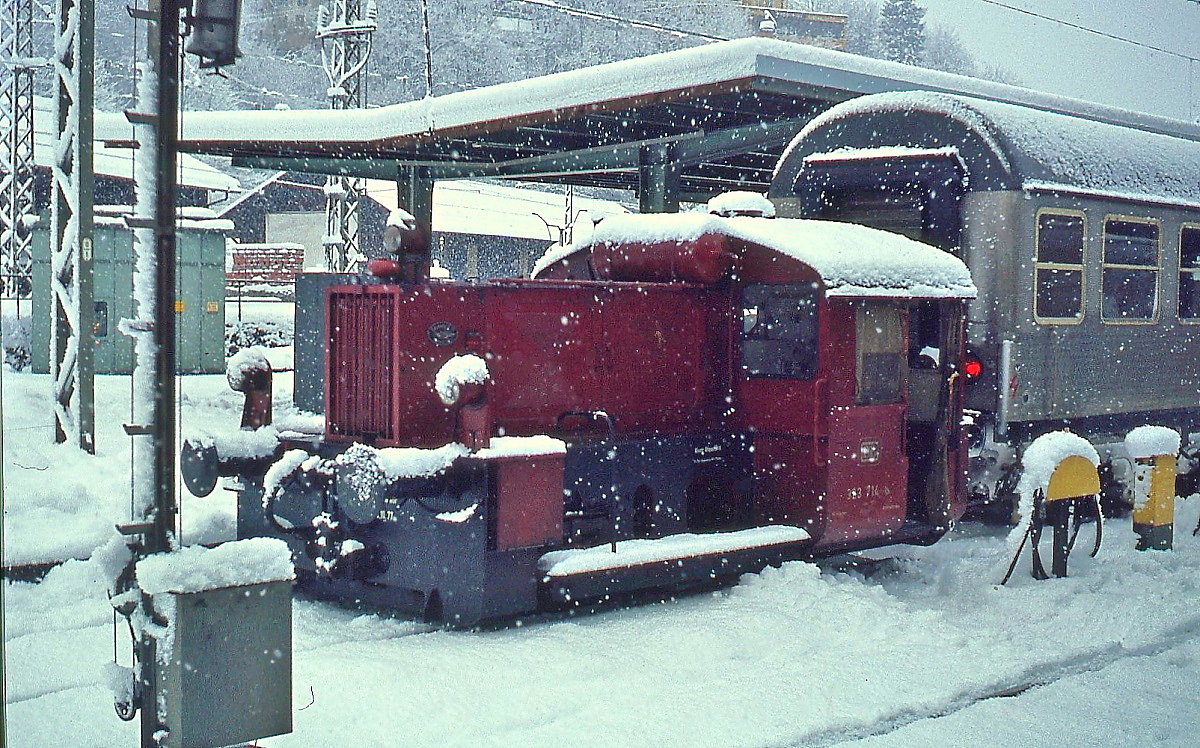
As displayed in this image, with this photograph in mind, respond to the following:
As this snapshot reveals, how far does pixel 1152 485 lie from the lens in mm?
9453

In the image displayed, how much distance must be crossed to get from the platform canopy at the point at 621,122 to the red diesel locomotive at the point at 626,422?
17.8 ft

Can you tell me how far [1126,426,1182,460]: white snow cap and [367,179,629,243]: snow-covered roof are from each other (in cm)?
2318

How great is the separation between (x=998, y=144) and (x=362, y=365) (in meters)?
5.20

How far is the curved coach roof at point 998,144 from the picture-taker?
9.36 metres

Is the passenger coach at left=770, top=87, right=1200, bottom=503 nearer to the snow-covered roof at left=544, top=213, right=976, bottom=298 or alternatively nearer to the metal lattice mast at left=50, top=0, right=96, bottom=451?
the snow-covered roof at left=544, top=213, right=976, bottom=298

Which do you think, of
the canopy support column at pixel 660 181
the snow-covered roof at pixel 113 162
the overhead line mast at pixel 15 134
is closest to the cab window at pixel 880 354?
the canopy support column at pixel 660 181

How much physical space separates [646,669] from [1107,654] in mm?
2706

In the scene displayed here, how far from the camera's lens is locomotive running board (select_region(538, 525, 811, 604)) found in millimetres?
7164

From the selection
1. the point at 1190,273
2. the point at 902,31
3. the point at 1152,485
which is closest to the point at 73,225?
the point at 1152,485

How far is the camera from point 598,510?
793 centimetres

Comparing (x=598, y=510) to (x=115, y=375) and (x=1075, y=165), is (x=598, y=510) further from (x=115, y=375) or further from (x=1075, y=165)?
(x=115, y=375)

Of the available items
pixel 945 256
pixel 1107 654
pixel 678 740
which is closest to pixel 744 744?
pixel 678 740

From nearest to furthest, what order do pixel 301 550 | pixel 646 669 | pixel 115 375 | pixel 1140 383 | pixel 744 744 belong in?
1. pixel 744 744
2. pixel 646 669
3. pixel 301 550
4. pixel 1140 383
5. pixel 115 375

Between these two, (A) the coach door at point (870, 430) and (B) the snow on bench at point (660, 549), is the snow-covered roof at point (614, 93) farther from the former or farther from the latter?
(B) the snow on bench at point (660, 549)
